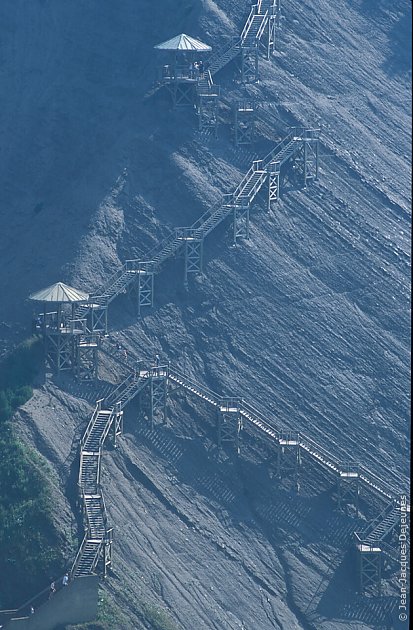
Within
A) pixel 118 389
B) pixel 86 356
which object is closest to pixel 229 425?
pixel 118 389

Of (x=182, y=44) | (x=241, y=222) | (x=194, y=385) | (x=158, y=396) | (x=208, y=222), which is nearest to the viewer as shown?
(x=158, y=396)

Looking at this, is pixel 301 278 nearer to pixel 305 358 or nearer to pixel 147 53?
pixel 305 358

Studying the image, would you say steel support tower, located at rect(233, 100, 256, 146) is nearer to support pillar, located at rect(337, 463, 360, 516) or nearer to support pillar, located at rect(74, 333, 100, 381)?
support pillar, located at rect(74, 333, 100, 381)

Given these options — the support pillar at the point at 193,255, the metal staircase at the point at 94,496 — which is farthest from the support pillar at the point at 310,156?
the metal staircase at the point at 94,496

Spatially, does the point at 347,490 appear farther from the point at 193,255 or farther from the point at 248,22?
the point at 248,22

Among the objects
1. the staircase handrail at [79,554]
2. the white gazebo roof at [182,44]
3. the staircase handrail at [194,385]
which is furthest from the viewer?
the white gazebo roof at [182,44]

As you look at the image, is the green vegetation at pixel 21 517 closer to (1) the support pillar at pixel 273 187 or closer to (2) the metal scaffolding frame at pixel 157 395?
(2) the metal scaffolding frame at pixel 157 395

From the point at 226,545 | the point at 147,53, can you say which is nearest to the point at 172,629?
the point at 226,545
